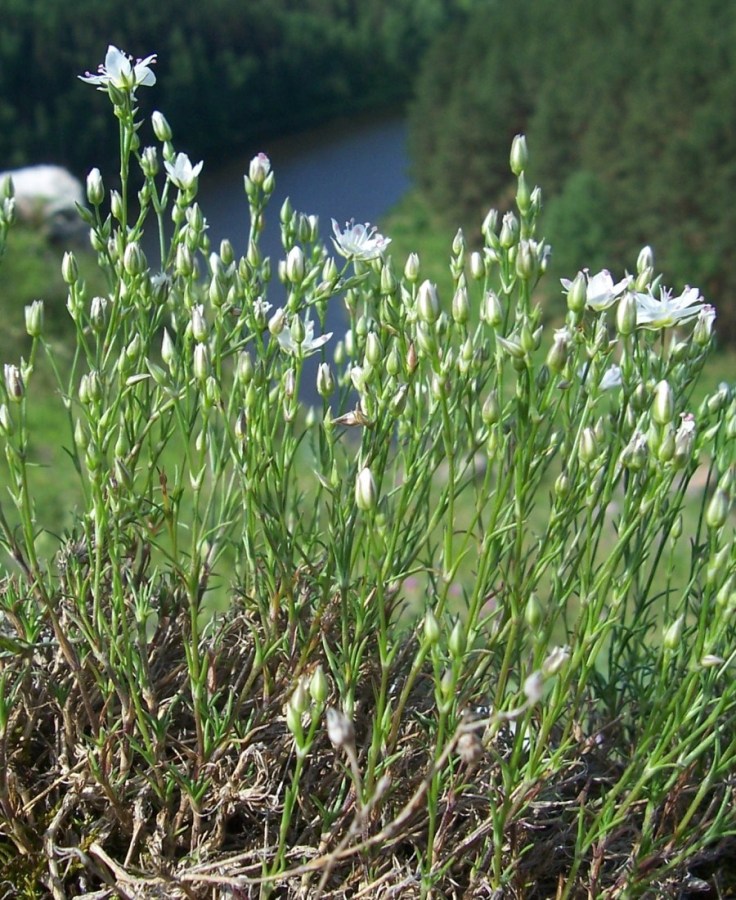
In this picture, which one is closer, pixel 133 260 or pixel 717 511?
pixel 717 511

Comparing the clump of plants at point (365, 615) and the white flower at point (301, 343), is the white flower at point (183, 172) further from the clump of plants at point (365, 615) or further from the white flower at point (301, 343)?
the white flower at point (301, 343)

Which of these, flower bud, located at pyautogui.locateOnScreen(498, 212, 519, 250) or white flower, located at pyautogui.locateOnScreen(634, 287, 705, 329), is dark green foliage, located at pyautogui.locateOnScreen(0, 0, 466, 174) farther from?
white flower, located at pyautogui.locateOnScreen(634, 287, 705, 329)

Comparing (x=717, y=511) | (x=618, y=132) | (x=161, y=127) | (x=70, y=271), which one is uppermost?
(x=161, y=127)

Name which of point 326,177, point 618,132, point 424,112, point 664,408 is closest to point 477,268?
point 664,408

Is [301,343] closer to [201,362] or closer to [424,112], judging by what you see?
[201,362]

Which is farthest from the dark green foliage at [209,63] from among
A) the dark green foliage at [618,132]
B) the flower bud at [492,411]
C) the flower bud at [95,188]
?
the flower bud at [492,411]

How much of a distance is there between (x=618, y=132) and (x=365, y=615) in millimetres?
10640

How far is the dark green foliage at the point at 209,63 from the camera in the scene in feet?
52.6

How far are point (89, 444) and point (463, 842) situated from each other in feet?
1.72

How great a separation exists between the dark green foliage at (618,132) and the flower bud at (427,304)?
353 inches

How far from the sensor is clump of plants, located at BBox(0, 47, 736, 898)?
1010 mm

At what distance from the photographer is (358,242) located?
1.26 m

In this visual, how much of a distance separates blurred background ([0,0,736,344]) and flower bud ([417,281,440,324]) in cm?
133

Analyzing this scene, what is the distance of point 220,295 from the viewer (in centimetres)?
112
